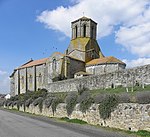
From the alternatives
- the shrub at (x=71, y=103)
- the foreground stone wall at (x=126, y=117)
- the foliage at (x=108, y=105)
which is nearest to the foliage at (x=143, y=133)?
the foreground stone wall at (x=126, y=117)

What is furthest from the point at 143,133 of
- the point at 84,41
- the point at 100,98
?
the point at 84,41

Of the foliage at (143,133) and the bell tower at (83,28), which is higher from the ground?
the bell tower at (83,28)

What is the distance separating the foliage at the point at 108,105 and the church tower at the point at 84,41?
6073 cm

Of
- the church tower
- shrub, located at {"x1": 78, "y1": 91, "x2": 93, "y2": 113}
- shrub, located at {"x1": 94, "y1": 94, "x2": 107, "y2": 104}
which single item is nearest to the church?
the church tower

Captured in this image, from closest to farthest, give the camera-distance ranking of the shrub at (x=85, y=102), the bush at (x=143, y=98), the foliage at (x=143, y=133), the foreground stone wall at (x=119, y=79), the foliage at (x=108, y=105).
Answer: the foliage at (x=143, y=133) → the bush at (x=143, y=98) → the foliage at (x=108, y=105) → the shrub at (x=85, y=102) → the foreground stone wall at (x=119, y=79)

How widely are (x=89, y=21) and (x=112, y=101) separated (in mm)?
68006

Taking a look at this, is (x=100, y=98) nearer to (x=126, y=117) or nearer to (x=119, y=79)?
(x=126, y=117)

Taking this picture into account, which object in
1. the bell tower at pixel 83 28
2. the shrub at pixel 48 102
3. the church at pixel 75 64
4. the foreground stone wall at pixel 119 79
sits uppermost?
the bell tower at pixel 83 28

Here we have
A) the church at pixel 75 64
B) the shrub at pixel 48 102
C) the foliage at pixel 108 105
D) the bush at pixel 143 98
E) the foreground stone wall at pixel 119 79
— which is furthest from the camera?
the church at pixel 75 64

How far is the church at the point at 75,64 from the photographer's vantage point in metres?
70.4

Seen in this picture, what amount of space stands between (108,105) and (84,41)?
6589 cm

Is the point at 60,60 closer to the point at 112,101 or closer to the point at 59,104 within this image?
the point at 59,104

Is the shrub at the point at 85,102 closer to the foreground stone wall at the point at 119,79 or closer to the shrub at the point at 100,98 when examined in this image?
the shrub at the point at 100,98

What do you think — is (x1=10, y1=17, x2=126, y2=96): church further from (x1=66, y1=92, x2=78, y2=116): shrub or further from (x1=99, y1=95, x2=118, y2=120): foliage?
(x1=99, y1=95, x2=118, y2=120): foliage
